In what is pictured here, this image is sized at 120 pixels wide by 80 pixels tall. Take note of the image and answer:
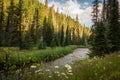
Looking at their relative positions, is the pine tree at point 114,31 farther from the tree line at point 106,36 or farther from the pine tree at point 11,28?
the pine tree at point 11,28

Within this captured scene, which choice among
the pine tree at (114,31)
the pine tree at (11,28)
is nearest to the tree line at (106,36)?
the pine tree at (114,31)

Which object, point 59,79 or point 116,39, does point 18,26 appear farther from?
point 59,79

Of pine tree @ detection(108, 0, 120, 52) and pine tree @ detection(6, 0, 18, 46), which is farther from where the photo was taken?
pine tree @ detection(6, 0, 18, 46)

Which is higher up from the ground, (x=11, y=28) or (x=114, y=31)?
(x=11, y=28)

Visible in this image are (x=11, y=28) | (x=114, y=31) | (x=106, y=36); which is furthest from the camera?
(x=11, y=28)

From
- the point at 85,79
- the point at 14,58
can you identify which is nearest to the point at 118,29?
the point at 14,58

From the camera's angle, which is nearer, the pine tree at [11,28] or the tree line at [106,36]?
the tree line at [106,36]

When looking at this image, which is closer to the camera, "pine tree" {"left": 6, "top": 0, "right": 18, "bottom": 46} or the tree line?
the tree line

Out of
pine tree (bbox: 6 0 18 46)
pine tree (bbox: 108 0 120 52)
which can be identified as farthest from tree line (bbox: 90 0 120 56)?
pine tree (bbox: 6 0 18 46)

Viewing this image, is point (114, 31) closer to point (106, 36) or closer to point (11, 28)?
point (106, 36)

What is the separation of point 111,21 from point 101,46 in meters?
4.46

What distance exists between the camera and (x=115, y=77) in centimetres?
640

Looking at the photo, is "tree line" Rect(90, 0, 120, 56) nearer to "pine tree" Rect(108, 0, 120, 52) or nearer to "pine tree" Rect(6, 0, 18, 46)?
"pine tree" Rect(108, 0, 120, 52)

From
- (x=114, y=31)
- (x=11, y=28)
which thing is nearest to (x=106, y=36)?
(x=114, y=31)
